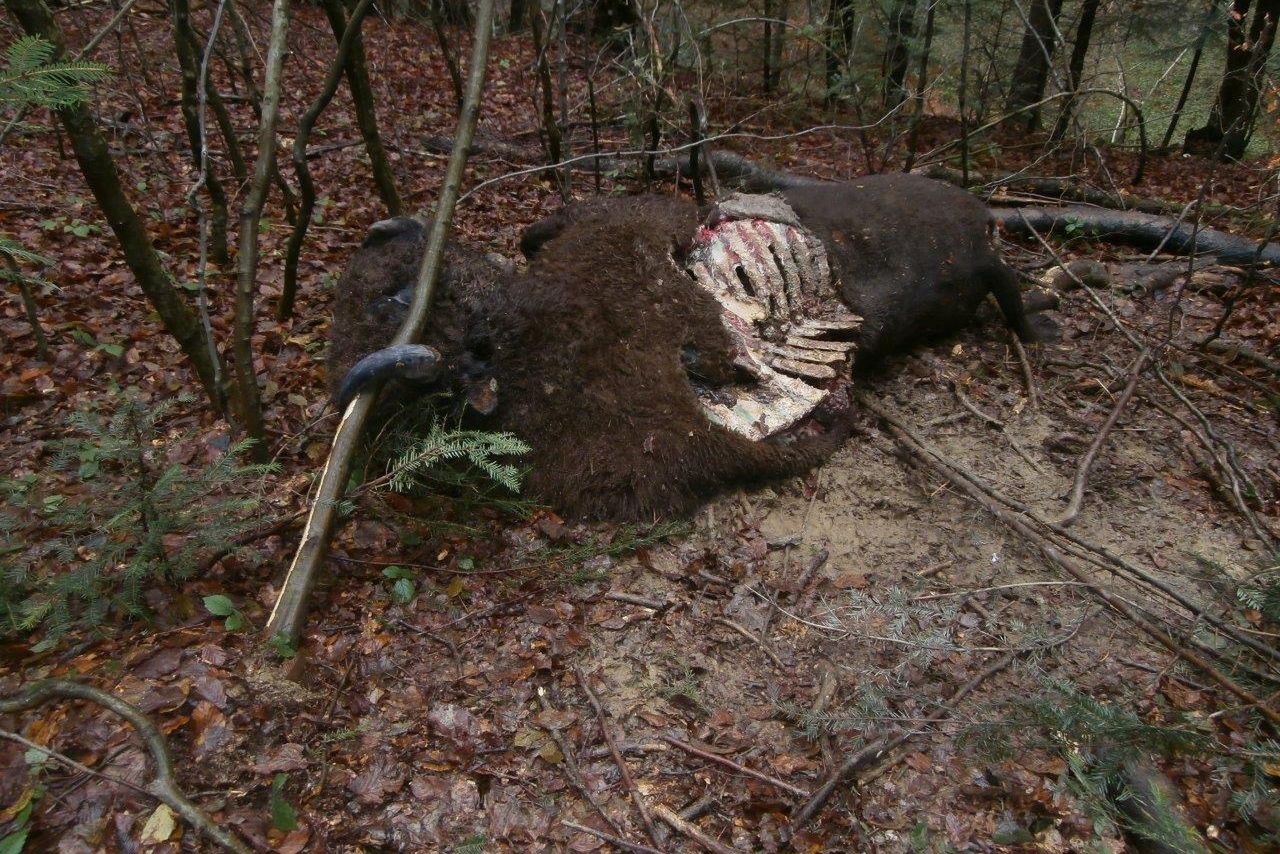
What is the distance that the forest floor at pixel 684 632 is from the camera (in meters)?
2.20

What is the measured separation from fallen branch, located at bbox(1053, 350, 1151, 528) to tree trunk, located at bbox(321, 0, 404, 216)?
13.7 feet

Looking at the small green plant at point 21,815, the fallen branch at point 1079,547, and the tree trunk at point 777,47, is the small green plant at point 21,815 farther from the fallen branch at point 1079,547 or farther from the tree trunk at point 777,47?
the tree trunk at point 777,47

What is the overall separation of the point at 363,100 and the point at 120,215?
1804mm

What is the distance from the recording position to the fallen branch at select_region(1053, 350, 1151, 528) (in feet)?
11.2

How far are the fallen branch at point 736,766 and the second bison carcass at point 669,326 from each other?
3.69 feet

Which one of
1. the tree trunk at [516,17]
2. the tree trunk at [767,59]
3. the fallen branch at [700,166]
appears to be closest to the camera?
the fallen branch at [700,166]

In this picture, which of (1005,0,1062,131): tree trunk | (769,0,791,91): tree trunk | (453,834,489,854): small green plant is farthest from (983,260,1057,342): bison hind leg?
(769,0,791,91): tree trunk

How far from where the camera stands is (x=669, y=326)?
363cm

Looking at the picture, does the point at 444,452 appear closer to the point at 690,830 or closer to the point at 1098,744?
the point at 690,830

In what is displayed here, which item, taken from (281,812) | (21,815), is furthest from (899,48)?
(21,815)

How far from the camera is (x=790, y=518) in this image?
3.54m

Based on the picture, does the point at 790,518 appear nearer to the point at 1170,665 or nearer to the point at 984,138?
the point at 1170,665

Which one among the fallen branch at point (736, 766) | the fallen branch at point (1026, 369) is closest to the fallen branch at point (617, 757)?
the fallen branch at point (736, 766)

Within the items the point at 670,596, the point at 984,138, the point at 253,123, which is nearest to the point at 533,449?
the point at 670,596
